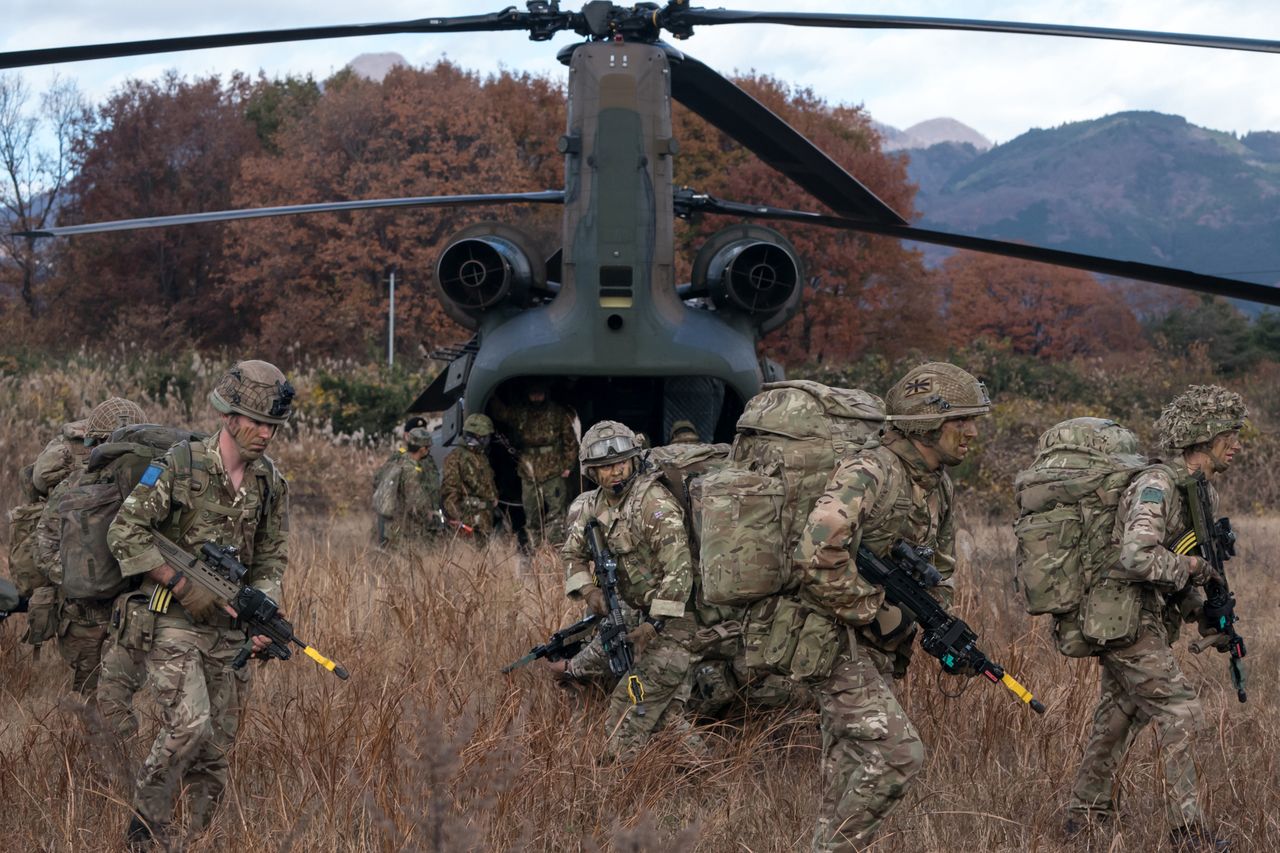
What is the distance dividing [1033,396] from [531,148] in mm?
17124

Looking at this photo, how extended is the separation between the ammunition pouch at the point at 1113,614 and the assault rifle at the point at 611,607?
1.79 metres

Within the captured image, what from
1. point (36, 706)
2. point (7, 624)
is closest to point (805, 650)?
point (36, 706)

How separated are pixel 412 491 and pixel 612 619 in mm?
5305

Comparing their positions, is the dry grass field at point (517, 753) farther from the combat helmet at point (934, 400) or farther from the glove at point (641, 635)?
the combat helmet at point (934, 400)

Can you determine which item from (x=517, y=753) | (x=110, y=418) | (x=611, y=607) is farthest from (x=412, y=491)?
(x=517, y=753)

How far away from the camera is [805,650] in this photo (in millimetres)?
4316

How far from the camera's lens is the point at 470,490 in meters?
10.2

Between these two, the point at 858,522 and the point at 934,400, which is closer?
the point at 858,522

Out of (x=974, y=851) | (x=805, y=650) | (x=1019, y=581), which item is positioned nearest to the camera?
(x=805, y=650)

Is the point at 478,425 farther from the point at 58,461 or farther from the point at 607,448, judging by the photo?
the point at 607,448

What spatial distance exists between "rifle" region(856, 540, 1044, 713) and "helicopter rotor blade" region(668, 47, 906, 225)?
4.26m

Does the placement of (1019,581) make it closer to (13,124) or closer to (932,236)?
(932,236)

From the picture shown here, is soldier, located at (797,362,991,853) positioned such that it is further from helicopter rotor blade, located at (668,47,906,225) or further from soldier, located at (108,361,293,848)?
helicopter rotor blade, located at (668,47,906,225)

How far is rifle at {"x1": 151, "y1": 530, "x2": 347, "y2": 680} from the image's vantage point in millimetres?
4766
